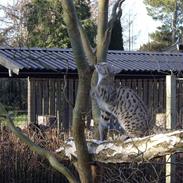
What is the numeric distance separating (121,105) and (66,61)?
4.44 metres

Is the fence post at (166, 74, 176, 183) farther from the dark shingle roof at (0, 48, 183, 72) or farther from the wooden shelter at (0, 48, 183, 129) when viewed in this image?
the wooden shelter at (0, 48, 183, 129)

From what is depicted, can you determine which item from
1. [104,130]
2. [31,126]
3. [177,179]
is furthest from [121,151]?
[31,126]

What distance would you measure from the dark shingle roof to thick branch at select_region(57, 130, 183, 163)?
6.44m

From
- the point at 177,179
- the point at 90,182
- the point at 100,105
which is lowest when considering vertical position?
the point at 177,179

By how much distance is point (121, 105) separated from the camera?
6.73m

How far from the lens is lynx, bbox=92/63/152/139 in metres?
6.46

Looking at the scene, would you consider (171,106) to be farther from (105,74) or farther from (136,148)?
(136,148)

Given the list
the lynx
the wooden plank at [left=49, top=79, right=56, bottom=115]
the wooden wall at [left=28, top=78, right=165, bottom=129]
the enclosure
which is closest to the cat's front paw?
the lynx

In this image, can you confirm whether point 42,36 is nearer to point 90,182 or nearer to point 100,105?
point 100,105

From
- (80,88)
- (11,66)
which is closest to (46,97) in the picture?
(11,66)

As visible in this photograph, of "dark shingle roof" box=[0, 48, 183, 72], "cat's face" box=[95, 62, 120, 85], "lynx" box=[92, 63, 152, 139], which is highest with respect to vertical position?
"dark shingle roof" box=[0, 48, 183, 72]

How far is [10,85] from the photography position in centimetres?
2858

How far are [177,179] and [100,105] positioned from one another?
7.04 ft

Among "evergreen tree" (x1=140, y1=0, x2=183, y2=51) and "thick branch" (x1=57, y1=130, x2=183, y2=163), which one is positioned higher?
"evergreen tree" (x1=140, y1=0, x2=183, y2=51)
